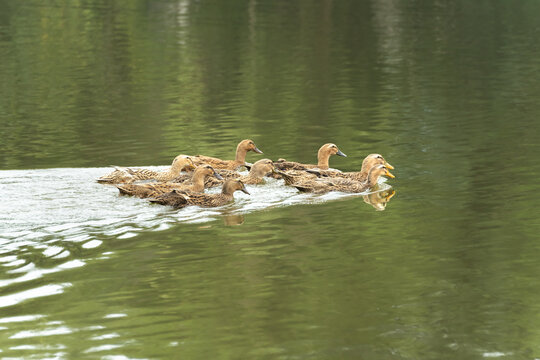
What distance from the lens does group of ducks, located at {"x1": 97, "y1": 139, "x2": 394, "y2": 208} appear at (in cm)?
1529

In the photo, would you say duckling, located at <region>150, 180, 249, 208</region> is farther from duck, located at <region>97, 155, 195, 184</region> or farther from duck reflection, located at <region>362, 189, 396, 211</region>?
duck reflection, located at <region>362, 189, 396, 211</region>

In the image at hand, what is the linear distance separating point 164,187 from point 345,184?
3120 mm

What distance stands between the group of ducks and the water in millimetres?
269

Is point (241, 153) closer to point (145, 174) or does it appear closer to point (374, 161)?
point (145, 174)

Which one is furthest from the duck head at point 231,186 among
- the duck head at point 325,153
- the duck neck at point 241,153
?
the duck neck at point 241,153

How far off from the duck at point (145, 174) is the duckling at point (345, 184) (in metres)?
2.35

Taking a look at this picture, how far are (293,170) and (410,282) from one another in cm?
657

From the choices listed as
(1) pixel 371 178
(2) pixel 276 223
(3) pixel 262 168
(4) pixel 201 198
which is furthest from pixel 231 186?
(1) pixel 371 178

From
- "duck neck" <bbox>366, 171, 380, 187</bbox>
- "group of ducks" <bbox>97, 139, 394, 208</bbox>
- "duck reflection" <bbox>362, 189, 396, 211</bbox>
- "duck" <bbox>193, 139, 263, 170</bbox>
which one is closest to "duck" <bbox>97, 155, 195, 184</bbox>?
"group of ducks" <bbox>97, 139, 394, 208</bbox>

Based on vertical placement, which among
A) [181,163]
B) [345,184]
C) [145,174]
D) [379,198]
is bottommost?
[379,198]

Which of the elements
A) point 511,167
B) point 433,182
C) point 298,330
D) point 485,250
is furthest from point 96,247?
point 511,167

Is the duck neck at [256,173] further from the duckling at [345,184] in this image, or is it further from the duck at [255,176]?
the duckling at [345,184]

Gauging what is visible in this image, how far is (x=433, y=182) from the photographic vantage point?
55.0 feet

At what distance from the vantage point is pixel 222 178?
16.7 m
